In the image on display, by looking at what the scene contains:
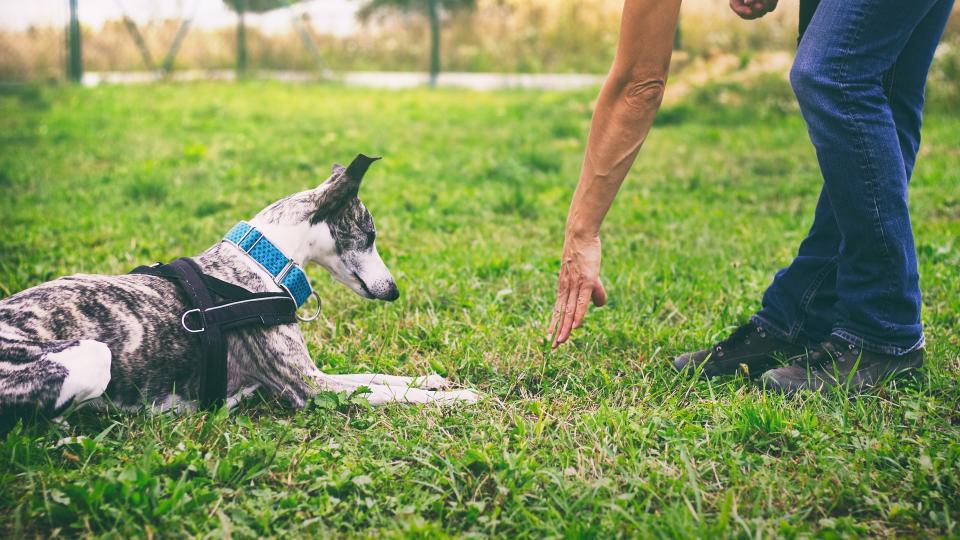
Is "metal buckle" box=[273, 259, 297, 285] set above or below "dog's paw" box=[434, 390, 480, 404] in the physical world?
above

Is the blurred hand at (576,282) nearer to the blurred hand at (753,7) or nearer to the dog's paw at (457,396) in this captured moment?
the dog's paw at (457,396)

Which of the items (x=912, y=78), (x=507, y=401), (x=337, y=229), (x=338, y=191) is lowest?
(x=507, y=401)

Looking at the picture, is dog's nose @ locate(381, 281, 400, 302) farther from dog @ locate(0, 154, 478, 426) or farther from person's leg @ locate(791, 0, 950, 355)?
person's leg @ locate(791, 0, 950, 355)

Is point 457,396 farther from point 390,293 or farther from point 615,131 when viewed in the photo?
point 615,131

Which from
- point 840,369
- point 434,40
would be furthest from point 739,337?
point 434,40

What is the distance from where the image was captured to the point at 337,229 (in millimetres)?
2920

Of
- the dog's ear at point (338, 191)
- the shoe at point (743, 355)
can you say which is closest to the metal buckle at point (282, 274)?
the dog's ear at point (338, 191)

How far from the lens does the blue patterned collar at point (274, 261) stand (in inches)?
108

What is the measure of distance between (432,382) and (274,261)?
29.6 inches

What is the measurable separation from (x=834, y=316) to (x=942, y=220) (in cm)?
285

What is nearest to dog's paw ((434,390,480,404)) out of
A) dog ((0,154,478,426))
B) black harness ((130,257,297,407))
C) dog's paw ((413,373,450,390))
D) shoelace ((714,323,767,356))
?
dog ((0,154,478,426))

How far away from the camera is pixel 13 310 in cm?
239

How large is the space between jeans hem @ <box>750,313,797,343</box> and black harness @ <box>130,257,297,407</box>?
5.96ft

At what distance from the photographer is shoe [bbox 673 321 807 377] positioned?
9.62ft
